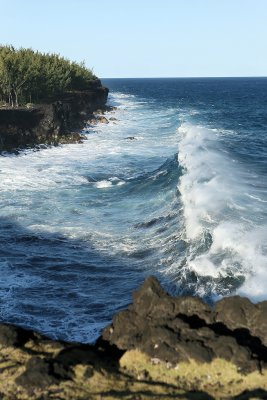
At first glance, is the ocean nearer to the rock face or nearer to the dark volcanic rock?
the dark volcanic rock

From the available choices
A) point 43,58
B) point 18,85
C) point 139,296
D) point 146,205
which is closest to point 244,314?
point 139,296

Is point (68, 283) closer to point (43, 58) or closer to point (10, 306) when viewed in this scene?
point (10, 306)

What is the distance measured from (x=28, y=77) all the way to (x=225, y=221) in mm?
55657

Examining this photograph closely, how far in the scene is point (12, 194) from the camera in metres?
43.0

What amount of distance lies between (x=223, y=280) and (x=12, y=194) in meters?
25.5

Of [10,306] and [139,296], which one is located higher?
[139,296]

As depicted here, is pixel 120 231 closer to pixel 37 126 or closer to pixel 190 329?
pixel 190 329

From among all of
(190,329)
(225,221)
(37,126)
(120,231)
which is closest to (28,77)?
(37,126)

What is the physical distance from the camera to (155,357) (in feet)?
44.1

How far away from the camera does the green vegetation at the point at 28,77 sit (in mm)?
73312

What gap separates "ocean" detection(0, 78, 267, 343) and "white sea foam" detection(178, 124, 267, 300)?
2.7 inches

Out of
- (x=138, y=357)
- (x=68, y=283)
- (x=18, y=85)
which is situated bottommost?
(x=68, y=283)

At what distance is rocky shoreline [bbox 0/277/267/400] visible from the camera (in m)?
12.2

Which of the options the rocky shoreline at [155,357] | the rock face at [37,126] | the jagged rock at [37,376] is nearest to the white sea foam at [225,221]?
the rocky shoreline at [155,357]
